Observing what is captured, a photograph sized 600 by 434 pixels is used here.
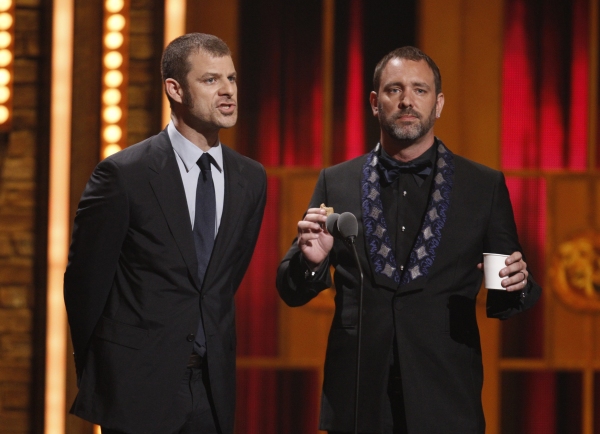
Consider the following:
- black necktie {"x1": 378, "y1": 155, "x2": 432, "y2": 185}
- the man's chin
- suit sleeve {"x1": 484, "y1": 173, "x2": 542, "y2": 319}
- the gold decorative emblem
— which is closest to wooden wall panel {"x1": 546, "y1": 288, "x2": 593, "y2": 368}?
the gold decorative emblem

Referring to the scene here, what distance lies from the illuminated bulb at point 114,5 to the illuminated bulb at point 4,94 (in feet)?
2.16

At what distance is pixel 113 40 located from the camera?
389 centimetres

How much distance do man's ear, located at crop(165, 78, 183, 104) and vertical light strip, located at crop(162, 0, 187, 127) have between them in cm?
139

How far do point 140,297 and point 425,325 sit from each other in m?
0.86

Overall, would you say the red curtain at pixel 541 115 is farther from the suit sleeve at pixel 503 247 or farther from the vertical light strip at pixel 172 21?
the vertical light strip at pixel 172 21

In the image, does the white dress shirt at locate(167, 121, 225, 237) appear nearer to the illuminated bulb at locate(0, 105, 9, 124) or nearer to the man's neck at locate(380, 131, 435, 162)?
the man's neck at locate(380, 131, 435, 162)

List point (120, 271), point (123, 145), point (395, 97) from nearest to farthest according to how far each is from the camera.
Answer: point (120, 271), point (395, 97), point (123, 145)

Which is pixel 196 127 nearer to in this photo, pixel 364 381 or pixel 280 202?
pixel 364 381

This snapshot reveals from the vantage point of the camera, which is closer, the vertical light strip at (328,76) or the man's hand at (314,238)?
the man's hand at (314,238)

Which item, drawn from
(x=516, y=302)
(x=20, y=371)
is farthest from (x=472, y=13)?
(x=20, y=371)

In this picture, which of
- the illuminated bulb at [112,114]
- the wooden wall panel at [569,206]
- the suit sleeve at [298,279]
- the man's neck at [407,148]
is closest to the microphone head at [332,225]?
the suit sleeve at [298,279]

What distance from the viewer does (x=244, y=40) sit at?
4094 millimetres

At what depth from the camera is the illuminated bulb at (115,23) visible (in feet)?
12.8

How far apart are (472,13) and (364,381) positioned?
7.61 feet
